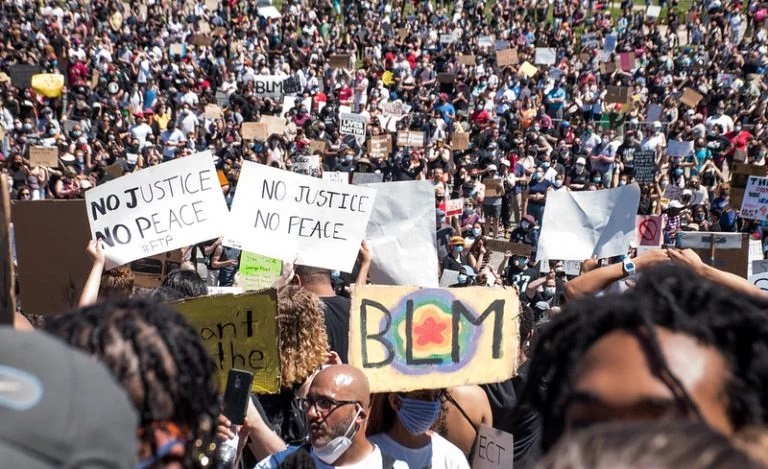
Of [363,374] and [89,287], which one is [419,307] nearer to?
[363,374]

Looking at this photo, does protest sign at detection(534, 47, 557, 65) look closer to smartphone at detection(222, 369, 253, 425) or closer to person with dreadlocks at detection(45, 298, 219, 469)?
smartphone at detection(222, 369, 253, 425)

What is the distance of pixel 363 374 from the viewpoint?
3576 millimetres

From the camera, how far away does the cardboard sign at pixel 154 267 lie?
6121 mm

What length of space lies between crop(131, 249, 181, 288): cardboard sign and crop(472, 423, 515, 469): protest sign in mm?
2648

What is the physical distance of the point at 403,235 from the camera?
5.75 meters

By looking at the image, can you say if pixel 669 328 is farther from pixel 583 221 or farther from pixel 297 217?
pixel 583 221

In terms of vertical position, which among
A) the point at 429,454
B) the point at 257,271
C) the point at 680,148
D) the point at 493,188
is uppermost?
the point at 429,454

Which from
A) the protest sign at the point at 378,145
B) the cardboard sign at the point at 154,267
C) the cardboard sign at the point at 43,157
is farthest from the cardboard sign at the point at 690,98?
the cardboard sign at the point at 154,267

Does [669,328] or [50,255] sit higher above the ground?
[669,328]

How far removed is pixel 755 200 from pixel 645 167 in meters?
5.14

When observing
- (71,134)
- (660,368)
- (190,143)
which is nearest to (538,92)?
(190,143)

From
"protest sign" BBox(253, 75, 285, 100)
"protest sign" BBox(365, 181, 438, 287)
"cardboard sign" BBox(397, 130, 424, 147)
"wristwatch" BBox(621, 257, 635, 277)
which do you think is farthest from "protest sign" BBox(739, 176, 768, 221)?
"protest sign" BBox(253, 75, 285, 100)

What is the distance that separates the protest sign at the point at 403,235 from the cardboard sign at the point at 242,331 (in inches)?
62.8

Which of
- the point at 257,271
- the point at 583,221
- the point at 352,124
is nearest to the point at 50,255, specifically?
the point at 257,271
